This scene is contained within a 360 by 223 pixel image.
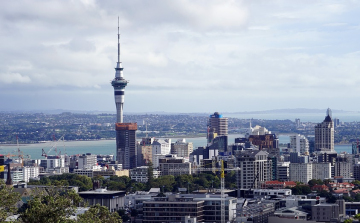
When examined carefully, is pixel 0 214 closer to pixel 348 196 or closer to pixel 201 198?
pixel 201 198

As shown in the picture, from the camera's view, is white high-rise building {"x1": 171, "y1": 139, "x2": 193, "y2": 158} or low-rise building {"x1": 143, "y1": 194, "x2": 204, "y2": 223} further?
white high-rise building {"x1": 171, "y1": 139, "x2": 193, "y2": 158}

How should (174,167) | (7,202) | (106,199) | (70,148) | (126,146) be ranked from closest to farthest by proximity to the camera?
(7,202) → (106,199) → (174,167) → (126,146) → (70,148)

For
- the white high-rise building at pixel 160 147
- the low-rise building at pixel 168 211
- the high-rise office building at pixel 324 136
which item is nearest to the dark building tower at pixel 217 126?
the white high-rise building at pixel 160 147

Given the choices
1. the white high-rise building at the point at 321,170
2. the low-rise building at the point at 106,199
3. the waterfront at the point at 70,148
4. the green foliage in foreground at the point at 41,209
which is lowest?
the low-rise building at the point at 106,199

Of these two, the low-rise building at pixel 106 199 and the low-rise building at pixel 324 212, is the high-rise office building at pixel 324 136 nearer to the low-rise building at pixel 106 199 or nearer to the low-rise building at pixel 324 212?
the low-rise building at pixel 106 199

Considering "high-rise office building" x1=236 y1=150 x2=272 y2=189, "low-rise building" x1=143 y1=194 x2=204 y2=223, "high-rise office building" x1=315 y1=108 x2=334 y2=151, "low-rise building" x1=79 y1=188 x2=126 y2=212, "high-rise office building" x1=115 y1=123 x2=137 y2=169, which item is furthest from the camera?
"high-rise office building" x1=315 y1=108 x2=334 y2=151

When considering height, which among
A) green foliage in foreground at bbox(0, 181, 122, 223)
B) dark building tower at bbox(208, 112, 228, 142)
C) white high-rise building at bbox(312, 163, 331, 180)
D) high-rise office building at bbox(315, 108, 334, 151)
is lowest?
white high-rise building at bbox(312, 163, 331, 180)

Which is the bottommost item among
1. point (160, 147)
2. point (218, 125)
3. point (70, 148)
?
A: point (70, 148)

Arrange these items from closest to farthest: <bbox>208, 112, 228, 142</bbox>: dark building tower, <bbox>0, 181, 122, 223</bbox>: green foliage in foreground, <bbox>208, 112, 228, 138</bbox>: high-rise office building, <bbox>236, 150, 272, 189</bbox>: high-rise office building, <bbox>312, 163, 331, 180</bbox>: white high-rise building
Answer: <bbox>0, 181, 122, 223</bbox>: green foliage in foreground → <bbox>236, 150, 272, 189</bbox>: high-rise office building → <bbox>312, 163, 331, 180</bbox>: white high-rise building → <bbox>208, 112, 228, 142</bbox>: dark building tower → <bbox>208, 112, 228, 138</bbox>: high-rise office building

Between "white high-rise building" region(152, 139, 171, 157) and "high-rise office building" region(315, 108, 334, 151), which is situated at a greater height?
"high-rise office building" region(315, 108, 334, 151)

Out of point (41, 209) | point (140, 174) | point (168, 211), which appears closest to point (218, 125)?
point (140, 174)

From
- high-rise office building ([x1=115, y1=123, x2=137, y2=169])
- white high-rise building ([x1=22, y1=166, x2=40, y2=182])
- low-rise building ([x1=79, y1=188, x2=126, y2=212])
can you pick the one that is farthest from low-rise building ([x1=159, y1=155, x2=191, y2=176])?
low-rise building ([x1=79, y1=188, x2=126, y2=212])

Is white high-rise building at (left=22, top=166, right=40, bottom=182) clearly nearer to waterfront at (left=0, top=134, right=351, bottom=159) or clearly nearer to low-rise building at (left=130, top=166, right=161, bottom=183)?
low-rise building at (left=130, top=166, right=161, bottom=183)

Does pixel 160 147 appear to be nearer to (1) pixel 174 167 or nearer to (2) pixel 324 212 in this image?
(1) pixel 174 167
